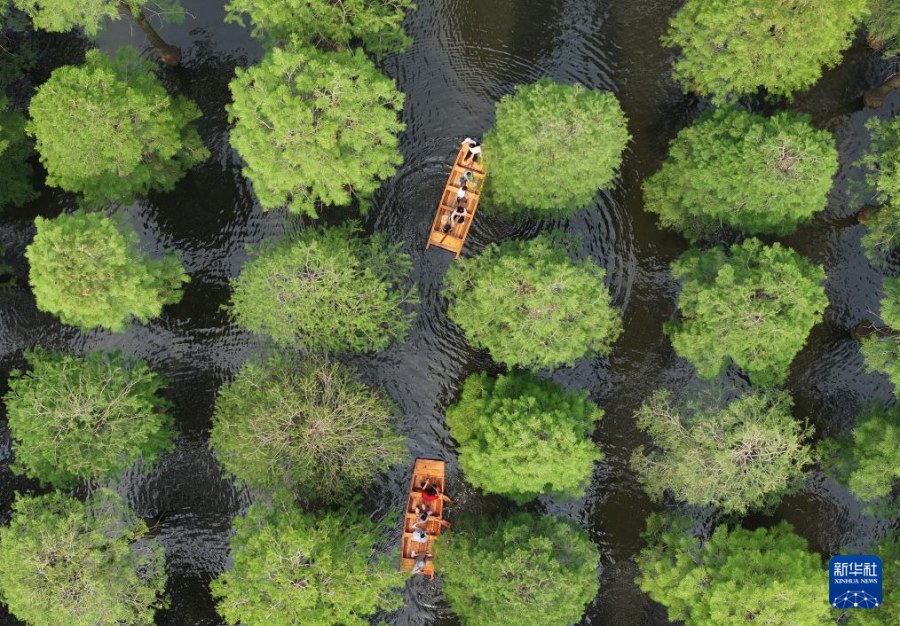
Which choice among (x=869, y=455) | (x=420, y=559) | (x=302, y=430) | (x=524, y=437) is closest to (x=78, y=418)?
(x=302, y=430)

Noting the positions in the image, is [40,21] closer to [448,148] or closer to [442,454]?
[448,148]

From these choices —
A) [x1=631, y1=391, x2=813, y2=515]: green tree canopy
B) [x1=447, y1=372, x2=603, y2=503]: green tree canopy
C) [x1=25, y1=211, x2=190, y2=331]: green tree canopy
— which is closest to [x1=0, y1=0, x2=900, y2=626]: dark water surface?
[x1=447, y1=372, x2=603, y2=503]: green tree canopy

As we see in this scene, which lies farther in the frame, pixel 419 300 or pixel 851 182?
pixel 419 300

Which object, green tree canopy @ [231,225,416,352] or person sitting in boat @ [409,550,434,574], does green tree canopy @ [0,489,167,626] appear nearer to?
green tree canopy @ [231,225,416,352]

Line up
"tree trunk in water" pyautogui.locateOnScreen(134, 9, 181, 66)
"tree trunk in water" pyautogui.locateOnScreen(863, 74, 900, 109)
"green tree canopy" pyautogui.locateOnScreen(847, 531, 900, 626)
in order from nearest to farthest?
"green tree canopy" pyautogui.locateOnScreen(847, 531, 900, 626), "tree trunk in water" pyautogui.locateOnScreen(863, 74, 900, 109), "tree trunk in water" pyautogui.locateOnScreen(134, 9, 181, 66)

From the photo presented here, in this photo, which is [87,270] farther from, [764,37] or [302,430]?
[764,37]

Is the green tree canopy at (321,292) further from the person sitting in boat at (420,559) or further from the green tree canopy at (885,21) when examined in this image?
the green tree canopy at (885,21)

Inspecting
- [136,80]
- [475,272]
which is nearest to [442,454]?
[475,272]
